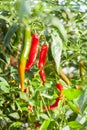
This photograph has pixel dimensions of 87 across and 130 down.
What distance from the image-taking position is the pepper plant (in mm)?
1374

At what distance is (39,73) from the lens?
1659 millimetres

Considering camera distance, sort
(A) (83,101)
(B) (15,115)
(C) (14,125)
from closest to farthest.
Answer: (A) (83,101), (C) (14,125), (B) (15,115)

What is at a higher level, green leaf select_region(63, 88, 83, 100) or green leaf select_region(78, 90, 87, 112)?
green leaf select_region(78, 90, 87, 112)

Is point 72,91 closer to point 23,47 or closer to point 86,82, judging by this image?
point 23,47

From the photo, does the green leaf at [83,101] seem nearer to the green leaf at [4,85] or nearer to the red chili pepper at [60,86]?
the red chili pepper at [60,86]

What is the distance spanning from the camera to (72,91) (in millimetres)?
1401

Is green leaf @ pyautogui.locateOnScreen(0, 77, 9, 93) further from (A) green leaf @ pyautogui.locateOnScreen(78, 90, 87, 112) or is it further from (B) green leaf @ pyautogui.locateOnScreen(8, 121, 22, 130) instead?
(A) green leaf @ pyautogui.locateOnScreen(78, 90, 87, 112)

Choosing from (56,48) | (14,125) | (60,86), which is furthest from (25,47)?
(14,125)

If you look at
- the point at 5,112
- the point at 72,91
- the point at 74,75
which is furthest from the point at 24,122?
the point at 74,75

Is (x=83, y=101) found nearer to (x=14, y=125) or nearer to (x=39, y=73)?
(x=39, y=73)

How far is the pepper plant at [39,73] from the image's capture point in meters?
1.37

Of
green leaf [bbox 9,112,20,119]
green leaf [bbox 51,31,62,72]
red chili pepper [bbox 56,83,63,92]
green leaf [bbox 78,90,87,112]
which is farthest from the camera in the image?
green leaf [bbox 9,112,20,119]

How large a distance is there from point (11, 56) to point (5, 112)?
0.36 meters

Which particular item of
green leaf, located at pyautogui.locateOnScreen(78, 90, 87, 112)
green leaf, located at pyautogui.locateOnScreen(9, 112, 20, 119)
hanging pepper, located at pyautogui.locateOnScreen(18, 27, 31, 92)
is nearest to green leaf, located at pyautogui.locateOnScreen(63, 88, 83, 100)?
green leaf, located at pyautogui.locateOnScreen(78, 90, 87, 112)
